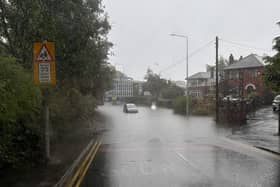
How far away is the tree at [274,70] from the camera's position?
42.9 ft

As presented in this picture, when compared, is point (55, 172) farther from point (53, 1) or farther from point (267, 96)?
point (267, 96)

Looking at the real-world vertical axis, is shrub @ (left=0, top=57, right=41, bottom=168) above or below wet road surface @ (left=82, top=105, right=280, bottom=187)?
above

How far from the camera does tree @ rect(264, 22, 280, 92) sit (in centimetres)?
1308

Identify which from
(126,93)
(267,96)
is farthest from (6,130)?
(126,93)

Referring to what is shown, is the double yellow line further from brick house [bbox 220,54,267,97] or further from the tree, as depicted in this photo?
brick house [bbox 220,54,267,97]

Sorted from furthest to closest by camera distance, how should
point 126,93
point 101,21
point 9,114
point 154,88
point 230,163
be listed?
point 126,93
point 154,88
point 101,21
point 230,163
point 9,114

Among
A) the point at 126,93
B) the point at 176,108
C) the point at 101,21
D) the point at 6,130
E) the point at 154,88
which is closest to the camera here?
the point at 6,130

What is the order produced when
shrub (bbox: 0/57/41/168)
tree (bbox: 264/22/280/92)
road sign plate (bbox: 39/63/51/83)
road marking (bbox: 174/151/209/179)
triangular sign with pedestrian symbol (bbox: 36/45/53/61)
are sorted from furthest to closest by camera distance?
1. tree (bbox: 264/22/280/92)
2. road marking (bbox: 174/151/209/179)
3. road sign plate (bbox: 39/63/51/83)
4. triangular sign with pedestrian symbol (bbox: 36/45/53/61)
5. shrub (bbox: 0/57/41/168)

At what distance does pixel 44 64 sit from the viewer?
9.75 meters

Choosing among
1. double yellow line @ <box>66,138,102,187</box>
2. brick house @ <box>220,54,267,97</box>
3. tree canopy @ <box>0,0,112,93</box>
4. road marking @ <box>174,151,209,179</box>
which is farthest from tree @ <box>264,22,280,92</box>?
brick house @ <box>220,54,267,97</box>

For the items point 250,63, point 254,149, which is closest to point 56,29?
point 254,149

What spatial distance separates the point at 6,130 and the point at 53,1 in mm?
4083

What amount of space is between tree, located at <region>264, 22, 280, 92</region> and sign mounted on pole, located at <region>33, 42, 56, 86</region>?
8.18 meters

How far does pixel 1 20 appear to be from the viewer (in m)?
11.0
